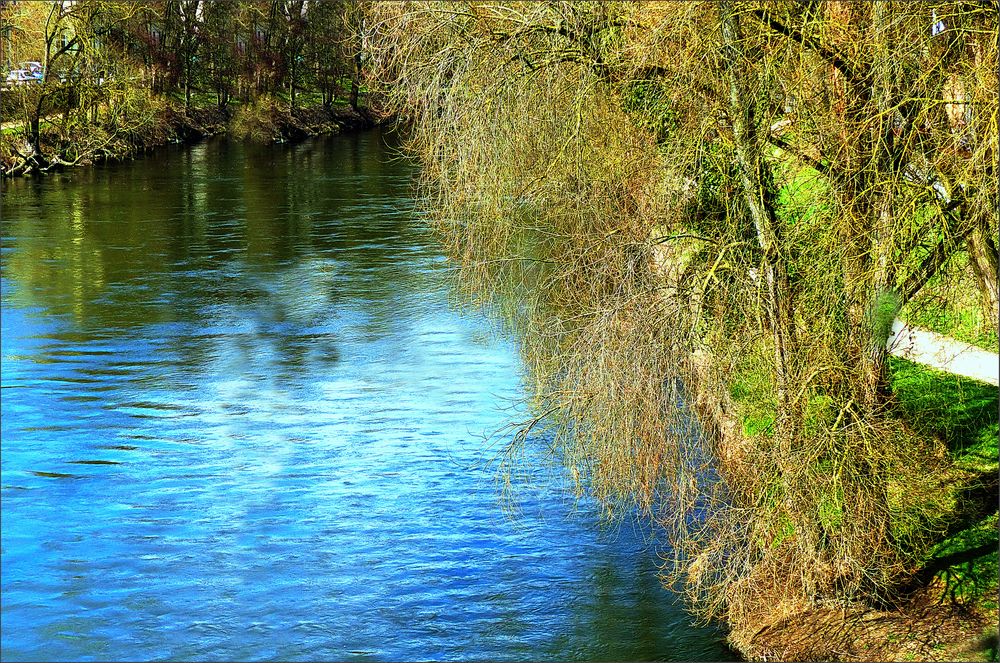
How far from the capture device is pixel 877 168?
10.6 metres

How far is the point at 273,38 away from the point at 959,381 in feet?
181

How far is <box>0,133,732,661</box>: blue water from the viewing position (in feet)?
42.4

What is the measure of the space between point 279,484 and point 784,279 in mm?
8287

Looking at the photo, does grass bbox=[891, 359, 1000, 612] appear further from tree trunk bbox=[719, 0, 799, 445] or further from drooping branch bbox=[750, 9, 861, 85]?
drooping branch bbox=[750, 9, 861, 85]

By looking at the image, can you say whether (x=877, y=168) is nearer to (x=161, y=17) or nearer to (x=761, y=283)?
(x=761, y=283)

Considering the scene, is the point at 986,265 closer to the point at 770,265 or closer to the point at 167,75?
the point at 770,265

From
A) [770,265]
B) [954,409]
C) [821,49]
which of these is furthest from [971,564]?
[821,49]

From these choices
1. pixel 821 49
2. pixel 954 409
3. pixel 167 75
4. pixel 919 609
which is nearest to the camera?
pixel 821 49

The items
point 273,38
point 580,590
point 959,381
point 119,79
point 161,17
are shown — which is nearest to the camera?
point 580,590

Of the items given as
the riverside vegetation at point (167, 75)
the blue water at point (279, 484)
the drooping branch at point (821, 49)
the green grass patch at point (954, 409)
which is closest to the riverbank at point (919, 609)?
the green grass patch at point (954, 409)

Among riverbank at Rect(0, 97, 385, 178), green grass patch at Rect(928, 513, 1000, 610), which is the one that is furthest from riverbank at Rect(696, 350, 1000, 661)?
riverbank at Rect(0, 97, 385, 178)

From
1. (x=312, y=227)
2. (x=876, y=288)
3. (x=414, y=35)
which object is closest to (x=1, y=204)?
(x=312, y=227)

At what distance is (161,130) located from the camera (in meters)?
55.2

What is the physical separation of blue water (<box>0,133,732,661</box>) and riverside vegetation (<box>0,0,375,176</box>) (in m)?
9.58
